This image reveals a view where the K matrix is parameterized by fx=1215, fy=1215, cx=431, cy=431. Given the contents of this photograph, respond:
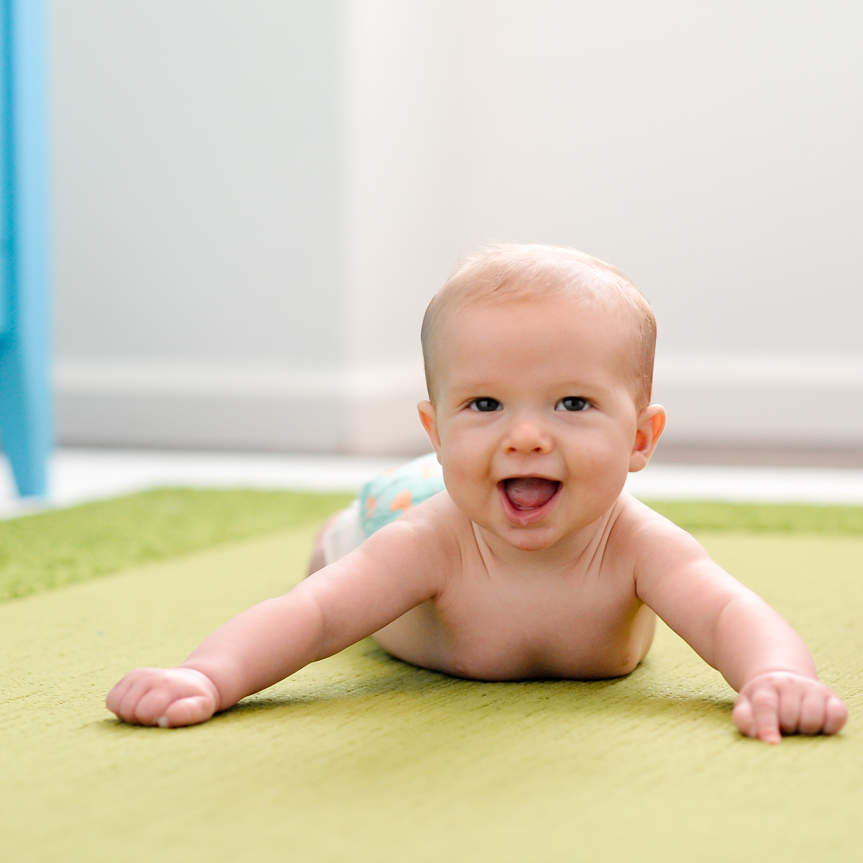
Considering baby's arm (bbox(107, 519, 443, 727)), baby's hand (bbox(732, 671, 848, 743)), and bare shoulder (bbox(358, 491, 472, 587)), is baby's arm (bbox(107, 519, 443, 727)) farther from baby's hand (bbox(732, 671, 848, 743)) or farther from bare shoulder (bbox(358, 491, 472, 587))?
baby's hand (bbox(732, 671, 848, 743))

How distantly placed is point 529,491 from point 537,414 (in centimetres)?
5

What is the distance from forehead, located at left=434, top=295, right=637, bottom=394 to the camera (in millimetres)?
679

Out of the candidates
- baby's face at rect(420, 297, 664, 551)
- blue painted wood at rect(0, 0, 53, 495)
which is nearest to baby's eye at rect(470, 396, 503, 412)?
baby's face at rect(420, 297, 664, 551)

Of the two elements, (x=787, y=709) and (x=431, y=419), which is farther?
(x=431, y=419)

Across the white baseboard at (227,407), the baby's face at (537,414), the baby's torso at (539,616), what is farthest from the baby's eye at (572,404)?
the white baseboard at (227,407)

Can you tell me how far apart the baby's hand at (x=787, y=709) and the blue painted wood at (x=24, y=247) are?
1279 millimetres

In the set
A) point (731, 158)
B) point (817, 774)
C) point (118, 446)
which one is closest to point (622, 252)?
point (731, 158)

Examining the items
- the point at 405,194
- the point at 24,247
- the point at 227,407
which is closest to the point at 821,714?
the point at 24,247

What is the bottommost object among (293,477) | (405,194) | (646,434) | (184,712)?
(293,477)

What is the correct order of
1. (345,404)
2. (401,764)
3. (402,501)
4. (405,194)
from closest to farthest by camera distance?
(401,764)
(402,501)
(345,404)
(405,194)

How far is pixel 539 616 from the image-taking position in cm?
74

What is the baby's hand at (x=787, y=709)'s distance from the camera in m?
0.60

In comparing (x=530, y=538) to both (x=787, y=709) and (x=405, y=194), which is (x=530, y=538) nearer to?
(x=787, y=709)

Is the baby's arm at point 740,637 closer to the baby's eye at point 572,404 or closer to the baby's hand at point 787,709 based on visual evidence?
the baby's hand at point 787,709
